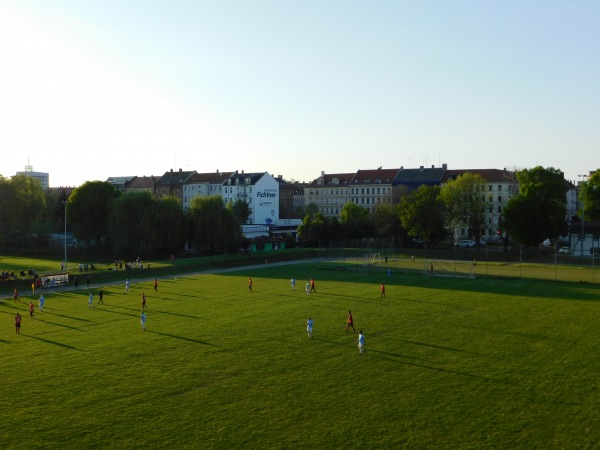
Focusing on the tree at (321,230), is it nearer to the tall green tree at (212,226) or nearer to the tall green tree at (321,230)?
the tall green tree at (321,230)

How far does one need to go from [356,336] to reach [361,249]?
55.5 meters

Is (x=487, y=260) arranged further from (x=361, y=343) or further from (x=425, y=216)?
(x=361, y=343)

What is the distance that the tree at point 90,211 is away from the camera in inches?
3570

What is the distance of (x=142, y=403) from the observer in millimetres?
20391

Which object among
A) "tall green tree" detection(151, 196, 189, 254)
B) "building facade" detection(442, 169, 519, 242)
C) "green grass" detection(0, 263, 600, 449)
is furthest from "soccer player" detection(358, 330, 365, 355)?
"building facade" detection(442, 169, 519, 242)

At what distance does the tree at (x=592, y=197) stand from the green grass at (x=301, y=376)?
1527 inches

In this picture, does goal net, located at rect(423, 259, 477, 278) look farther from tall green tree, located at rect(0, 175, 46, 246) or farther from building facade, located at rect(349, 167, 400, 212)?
tall green tree, located at rect(0, 175, 46, 246)

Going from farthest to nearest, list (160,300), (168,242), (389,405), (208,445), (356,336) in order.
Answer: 1. (168,242)
2. (160,300)
3. (356,336)
4. (389,405)
5. (208,445)

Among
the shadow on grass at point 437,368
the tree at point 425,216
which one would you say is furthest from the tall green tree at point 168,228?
the shadow on grass at point 437,368

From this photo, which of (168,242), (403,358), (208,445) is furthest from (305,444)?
(168,242)

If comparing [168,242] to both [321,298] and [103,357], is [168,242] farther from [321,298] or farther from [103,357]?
[103,357]

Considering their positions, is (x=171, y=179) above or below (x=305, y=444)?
above

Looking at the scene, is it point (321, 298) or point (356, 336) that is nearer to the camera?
point (356, 336)

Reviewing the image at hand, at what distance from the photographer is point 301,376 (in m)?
23.6
